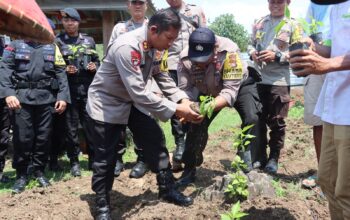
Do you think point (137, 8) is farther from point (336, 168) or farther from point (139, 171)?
point (336, 168)

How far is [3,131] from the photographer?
5.02m

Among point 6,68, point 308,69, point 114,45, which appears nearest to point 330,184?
point 308,69

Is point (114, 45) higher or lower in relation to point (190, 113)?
higher

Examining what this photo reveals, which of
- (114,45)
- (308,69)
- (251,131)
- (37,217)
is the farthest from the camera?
(251,131)

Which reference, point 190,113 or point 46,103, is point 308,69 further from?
point 46,103

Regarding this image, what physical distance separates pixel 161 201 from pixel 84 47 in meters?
2.16

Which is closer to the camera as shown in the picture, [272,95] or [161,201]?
[161,201]

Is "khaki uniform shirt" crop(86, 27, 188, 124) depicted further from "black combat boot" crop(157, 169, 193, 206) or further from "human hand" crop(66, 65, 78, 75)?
"human hand" crop(66, 65, 78, 75)

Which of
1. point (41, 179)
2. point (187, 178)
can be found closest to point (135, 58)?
point (187, 178)

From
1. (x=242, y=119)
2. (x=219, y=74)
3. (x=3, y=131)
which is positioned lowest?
(x=3, y=131)

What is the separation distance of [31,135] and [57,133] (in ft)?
2.71

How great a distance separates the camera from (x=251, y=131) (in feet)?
14.5

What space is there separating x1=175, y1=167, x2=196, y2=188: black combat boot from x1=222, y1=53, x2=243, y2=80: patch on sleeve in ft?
3.64

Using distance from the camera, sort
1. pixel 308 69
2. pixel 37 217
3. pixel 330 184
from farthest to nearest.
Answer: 1. pixel 37 217
2. pixel 330 184
3. pixel 308 69
